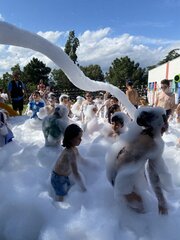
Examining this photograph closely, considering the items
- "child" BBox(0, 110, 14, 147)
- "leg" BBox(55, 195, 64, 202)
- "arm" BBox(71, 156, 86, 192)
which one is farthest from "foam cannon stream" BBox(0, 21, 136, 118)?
"child" BBox(0, 110, 14, 147)

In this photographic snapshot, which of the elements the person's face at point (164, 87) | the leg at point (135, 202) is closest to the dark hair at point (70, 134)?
the leg at point (135, 202)

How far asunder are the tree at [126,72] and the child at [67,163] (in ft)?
136

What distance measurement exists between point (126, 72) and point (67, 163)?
4348cm

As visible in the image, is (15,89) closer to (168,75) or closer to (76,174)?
(76,174)

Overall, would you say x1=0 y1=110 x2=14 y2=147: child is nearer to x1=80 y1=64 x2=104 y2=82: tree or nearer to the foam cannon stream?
the foam cannon stream

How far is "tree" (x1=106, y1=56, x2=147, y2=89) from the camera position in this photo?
148 ft

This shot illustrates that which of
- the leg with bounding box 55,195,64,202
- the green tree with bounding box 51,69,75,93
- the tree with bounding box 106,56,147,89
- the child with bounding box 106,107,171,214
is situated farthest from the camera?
the tree with bounding box 106,56,147,89

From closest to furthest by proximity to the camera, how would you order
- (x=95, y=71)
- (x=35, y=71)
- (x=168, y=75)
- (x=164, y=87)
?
(x=164, y=87), (x=168, y=75), (x=35, y=71), (x=95, y=71)

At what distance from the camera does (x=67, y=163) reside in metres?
3.25

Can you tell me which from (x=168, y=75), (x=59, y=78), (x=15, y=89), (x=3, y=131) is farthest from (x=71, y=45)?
(x=3, y=131)

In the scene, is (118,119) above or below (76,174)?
above

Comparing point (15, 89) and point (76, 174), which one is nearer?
point (76, 174)

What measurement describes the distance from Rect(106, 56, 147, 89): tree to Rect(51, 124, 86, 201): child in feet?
136

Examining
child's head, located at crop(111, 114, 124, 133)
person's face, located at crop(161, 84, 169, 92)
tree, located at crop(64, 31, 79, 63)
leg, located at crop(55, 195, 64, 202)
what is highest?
tree, located at crop(64, 31, 79, 63)
